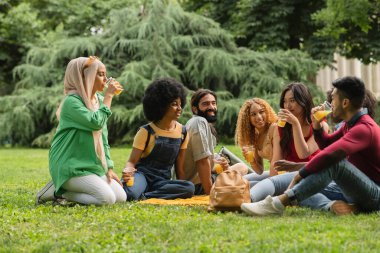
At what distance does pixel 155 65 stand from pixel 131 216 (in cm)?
1227

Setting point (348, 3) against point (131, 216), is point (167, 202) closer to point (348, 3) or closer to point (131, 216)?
point (131, 216)

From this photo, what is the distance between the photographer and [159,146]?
281 inches

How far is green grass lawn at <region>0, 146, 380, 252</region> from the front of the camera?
441cm

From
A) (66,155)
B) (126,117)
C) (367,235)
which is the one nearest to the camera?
(367,235)

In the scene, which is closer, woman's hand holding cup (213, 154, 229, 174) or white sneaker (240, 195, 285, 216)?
white sneaker (240, 195, 285, 216)

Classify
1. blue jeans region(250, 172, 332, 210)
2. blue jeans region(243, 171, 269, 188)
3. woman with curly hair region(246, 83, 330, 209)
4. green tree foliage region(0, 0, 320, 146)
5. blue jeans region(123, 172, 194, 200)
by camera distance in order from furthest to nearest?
green tree foliage region(0, 0, 320, 146) → blue jeans region(243, 171, 269, 188) → blue jeans region(123, 172, 194, 200) → woman with curly hair region(246, 83, 330, 209) → blue jeans region(250, 172, 332, 210)

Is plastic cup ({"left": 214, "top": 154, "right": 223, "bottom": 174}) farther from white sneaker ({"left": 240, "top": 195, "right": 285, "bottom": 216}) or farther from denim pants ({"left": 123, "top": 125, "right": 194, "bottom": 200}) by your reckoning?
white sneaker ({"left": 240, "top": 195, "right": 285, "bottom": 216})

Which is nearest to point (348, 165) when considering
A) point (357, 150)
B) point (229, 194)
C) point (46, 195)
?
point (357, 150)

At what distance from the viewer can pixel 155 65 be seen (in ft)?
57.9

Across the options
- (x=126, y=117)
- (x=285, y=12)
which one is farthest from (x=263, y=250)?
(x=285, y=12)

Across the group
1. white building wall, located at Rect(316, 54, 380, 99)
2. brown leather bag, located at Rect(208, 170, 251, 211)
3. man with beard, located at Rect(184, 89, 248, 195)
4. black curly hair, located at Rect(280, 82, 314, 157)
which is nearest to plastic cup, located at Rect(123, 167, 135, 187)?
man with beard, located at Rect(184, 89, 248, 195)

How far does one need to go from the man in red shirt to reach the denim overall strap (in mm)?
1732

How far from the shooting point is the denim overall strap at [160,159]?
281 inches

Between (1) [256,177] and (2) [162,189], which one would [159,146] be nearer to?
(2) [162,189]
